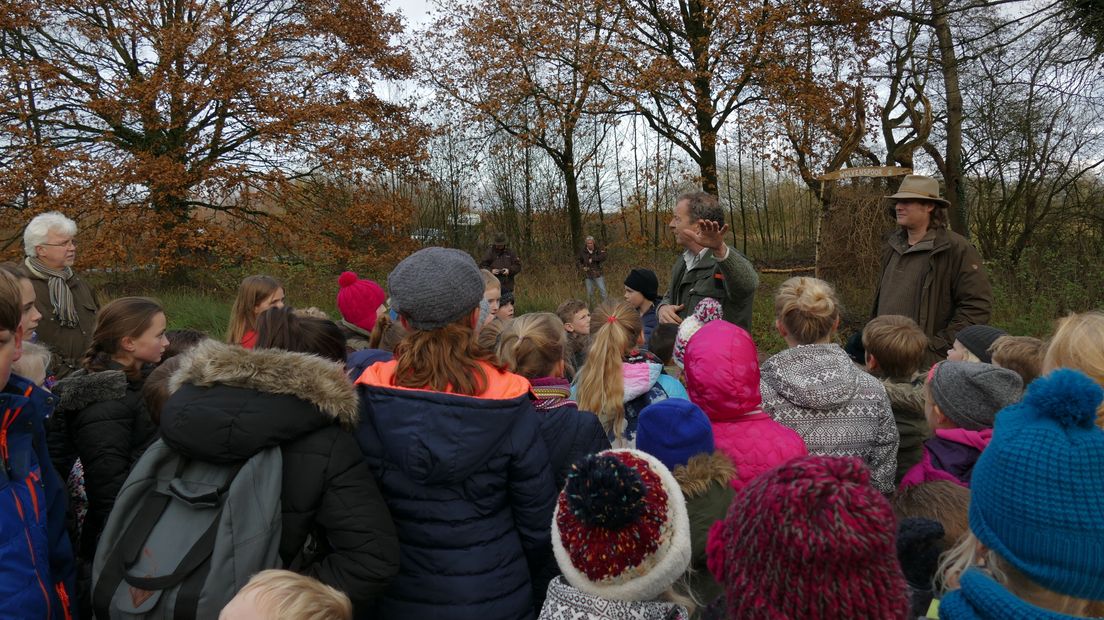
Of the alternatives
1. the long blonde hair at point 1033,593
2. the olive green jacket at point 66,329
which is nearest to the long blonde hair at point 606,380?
the long blonde hair at point 1033,593

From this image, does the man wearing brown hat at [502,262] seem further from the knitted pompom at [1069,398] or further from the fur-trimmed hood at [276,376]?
the knitted pompom at [1069,398]

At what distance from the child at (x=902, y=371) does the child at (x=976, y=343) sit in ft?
0.54

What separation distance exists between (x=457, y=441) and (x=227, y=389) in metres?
0.63

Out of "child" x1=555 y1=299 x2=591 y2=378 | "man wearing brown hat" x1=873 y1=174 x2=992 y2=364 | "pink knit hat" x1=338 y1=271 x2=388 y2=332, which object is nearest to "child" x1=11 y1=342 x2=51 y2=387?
"pink knit hat" x1=338 y1=271 x2=388 y2=332

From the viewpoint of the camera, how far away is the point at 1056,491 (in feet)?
4.01

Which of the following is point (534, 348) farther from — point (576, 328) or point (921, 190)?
point (921, 190)

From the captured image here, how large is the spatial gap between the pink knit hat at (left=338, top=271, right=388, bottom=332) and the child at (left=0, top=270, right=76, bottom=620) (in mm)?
2268

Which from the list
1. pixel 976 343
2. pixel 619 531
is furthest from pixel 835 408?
pixel 619 531

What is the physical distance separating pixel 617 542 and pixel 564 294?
11.4 m

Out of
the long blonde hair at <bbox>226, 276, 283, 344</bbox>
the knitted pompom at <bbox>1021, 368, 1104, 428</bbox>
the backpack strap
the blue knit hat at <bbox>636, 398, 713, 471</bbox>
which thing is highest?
the long blonde hair at <bbox>226, 276, 283, 344</bbox>

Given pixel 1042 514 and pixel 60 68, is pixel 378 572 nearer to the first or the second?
pixel 1042 514

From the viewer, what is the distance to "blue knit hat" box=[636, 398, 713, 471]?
2.07m

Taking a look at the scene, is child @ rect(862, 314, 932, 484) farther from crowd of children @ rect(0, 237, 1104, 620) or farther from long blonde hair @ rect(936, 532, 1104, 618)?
long blonde hair @ rect(936, 532, 1104, 618)

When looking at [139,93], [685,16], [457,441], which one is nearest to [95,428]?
[457,441]
